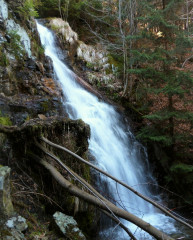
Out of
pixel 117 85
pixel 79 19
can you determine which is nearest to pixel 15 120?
pixel 117 85

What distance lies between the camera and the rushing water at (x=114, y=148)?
5891 millimetres

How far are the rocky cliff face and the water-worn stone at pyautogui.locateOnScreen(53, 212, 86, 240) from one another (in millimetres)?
94

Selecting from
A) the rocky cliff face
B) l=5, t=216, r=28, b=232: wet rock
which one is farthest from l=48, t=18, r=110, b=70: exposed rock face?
l=5, t=216, r=28, b=232: wet rock

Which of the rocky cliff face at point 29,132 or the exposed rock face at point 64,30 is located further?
the exposed rock face at point 64,30

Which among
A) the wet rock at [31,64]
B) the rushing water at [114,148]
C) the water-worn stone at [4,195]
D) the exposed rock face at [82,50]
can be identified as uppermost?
the exposed rock face at [82,50]

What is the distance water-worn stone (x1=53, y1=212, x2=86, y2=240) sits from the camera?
2832 mm

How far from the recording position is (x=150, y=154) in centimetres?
859

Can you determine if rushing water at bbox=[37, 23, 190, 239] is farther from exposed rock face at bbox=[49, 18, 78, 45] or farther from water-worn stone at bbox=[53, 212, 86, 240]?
exposed rock face at bbox=[49, 18, 78, 45]

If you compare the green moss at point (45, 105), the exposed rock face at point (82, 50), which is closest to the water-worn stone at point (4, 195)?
the green moss at point (45, 105)

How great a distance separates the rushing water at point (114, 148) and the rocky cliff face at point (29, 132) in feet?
4.23

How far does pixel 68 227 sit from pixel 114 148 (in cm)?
447

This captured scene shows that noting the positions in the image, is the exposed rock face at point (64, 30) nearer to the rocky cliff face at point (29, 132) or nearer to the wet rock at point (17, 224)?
the rocky cliff face at point (29, 132)

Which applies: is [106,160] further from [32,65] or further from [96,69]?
[96,69]

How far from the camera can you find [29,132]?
3182 millimetres
